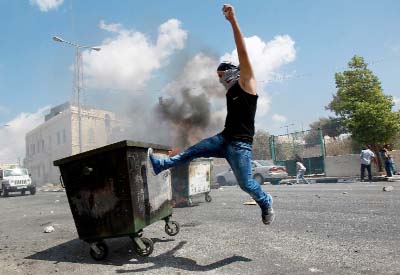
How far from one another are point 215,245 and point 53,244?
237cm

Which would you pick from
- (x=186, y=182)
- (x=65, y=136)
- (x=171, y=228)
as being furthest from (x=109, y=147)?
(x=65, y=136)

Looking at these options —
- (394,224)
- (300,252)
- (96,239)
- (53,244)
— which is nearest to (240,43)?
(300,252)

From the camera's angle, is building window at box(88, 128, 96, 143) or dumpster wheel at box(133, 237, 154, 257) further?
building window at box(88, 128, 96, 143)

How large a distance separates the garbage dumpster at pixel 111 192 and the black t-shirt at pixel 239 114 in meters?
0.97

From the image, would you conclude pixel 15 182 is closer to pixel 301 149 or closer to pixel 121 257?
pixel 301 149

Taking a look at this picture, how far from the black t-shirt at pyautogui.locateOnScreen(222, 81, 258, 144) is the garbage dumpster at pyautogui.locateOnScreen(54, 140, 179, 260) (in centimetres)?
97

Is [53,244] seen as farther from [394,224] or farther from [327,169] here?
[327,169]

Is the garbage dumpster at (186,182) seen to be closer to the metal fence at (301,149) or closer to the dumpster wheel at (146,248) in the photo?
the dumpster wheel at (146,248)

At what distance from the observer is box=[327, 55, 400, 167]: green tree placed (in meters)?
20.2

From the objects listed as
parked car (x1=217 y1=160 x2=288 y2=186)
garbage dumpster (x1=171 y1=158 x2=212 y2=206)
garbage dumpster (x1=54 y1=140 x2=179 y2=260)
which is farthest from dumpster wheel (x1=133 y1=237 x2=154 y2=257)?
parked car (x1=217 y1=160 x2=288 y2=186)

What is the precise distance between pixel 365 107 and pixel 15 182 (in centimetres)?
2132

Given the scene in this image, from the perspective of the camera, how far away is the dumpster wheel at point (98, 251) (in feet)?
13.2

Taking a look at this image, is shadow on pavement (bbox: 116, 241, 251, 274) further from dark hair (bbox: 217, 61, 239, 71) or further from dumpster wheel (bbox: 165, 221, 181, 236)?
dark hair (bbox: 217, 61, 239, 71)

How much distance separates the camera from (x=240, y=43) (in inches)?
141
